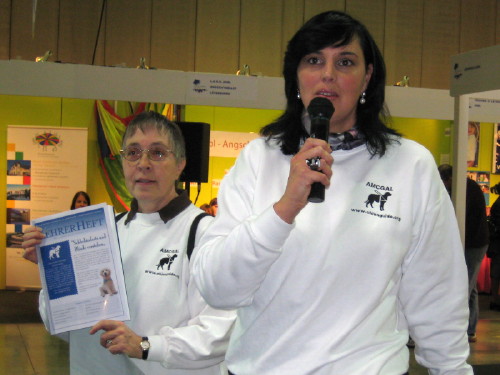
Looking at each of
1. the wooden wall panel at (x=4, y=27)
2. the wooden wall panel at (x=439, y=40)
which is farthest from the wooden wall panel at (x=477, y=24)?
the wooden wall panel at (x=4, y=27)

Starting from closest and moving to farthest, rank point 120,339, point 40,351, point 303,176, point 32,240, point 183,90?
point 303,176 < point 120,339 < point 32,240 < point 40,351 < point 183,90

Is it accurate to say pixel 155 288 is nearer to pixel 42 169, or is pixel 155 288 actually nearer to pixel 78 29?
pixel 42 169

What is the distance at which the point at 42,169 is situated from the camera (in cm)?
906

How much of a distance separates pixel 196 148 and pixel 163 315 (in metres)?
2.85

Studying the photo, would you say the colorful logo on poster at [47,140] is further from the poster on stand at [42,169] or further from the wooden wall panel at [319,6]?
the wooden wall panel at [319,6]

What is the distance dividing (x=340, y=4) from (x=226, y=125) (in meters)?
3.63

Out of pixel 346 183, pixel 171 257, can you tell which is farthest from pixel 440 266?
pixel 171 257

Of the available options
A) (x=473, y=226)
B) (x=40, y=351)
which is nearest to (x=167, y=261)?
(x=40, y=351)

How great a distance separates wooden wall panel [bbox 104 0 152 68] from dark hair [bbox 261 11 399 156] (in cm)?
905

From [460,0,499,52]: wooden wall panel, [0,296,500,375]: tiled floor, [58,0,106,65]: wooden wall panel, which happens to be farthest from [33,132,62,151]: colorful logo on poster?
[460,0,499,52]: wooden wall panel

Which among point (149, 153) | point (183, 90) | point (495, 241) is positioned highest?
point (183, 90)

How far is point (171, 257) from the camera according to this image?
221cm

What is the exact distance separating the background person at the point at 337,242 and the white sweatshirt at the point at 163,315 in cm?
50

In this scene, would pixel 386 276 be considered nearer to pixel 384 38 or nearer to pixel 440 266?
pixel 440 266
